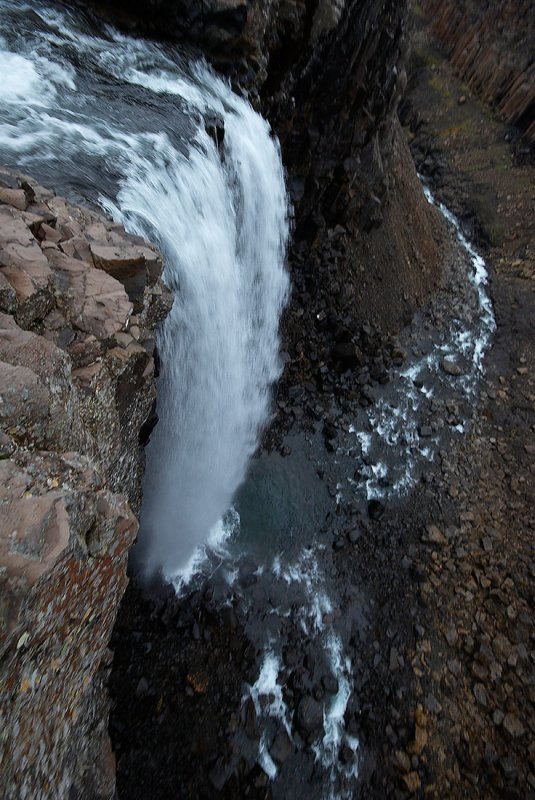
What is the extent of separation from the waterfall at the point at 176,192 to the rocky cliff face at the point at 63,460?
5.51 ft

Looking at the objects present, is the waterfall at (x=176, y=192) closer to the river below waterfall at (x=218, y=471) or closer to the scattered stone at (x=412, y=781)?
the river below waterfall at (x=218, y=471)

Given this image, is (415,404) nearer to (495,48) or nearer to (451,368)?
(451,368)

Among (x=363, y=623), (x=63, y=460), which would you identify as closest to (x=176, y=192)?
(x=63, y=460)

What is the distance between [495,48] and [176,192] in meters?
30.5

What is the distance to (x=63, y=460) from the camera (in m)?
3.64

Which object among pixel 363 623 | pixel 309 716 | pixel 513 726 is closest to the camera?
pixel 309 716

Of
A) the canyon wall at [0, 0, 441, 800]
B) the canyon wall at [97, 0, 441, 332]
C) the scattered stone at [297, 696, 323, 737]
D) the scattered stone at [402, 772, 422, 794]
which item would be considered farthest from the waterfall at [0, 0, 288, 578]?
the scattered stone at [402, 772, 422, 794]

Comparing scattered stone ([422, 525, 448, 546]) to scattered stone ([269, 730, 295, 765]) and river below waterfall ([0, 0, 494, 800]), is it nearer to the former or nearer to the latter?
river below waterfall ([0, 0, 494, 800])

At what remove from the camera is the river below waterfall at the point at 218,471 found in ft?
23.7

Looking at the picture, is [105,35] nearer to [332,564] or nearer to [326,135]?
[326,135]

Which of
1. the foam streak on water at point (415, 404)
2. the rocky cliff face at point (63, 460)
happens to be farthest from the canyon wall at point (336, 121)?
the rocky cliff face at point (63, 460)

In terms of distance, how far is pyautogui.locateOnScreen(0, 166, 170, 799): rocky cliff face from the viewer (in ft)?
9.90

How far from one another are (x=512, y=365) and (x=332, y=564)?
9817 millimetres

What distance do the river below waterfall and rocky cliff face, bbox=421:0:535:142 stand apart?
2227 cm
